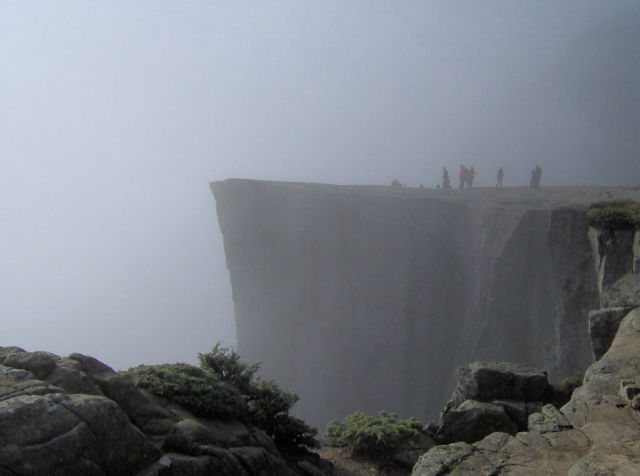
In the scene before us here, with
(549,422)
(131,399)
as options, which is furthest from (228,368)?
(549,422)

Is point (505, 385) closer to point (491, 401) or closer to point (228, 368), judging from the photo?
point (491, 401)

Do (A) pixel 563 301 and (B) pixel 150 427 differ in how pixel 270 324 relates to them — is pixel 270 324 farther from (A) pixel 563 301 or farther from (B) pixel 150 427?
(B) pixel 150 427

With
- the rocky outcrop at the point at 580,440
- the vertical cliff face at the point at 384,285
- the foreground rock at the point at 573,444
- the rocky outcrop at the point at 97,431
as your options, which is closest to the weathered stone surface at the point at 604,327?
the rocky outcrop at the point at 580,440

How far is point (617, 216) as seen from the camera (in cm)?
1714

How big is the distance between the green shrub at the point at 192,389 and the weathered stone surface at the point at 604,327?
1036 cm

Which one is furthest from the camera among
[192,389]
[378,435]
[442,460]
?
[378,435]

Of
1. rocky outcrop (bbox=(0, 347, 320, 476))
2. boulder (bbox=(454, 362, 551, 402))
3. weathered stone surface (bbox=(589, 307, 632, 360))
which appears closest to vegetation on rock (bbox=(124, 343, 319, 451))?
rocky outcrop (bbox=(0, 347, 320, 476))

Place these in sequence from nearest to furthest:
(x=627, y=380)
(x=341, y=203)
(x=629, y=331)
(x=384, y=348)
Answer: (x=627, y=380) → (x=629, y=331) → (x=384, y=348) → (x=341, y=203)

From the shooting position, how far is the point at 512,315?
1521 inches

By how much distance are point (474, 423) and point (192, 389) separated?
807 cm

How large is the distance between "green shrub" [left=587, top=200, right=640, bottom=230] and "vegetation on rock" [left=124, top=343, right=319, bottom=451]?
12.3 meters

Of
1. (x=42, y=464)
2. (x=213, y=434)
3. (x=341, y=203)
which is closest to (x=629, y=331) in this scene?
(x=213, y=434)

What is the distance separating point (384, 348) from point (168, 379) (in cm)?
3586

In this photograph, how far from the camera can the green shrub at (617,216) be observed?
663 inches
